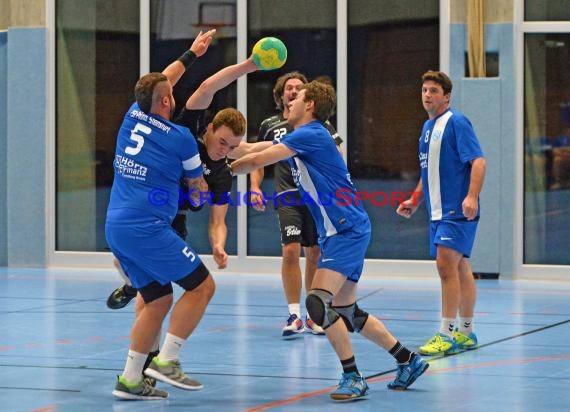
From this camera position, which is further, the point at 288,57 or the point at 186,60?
the point at 288,57

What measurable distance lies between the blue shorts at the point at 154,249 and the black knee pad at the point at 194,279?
3 centimetres

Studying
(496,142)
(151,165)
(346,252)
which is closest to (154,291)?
(151,165)

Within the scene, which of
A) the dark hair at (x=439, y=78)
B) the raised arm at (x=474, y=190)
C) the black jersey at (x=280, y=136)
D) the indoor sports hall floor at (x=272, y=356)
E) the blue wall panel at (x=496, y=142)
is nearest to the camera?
the indoor sports hall floor at (x=272, y=356)

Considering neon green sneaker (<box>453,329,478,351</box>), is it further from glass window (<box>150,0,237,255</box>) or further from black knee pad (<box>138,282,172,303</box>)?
glass window (<box>150,0,237,255</box>)

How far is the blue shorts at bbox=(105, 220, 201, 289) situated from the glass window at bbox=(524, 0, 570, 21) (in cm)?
790

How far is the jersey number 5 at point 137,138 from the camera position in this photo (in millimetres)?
6609

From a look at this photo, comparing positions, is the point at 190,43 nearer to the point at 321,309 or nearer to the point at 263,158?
the point at 263,158

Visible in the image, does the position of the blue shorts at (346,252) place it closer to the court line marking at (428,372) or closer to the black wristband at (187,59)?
the court line marking at (428,372)

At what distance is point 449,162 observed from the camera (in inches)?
336

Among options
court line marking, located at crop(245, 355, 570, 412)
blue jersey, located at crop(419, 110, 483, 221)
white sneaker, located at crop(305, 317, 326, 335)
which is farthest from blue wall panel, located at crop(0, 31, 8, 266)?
court line marking, located at crop(245, 355, 570, 412)

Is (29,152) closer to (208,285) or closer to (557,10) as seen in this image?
(557,10)

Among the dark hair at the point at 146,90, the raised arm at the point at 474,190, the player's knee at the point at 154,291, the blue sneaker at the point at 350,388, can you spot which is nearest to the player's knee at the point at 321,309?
the blue sneaker at the point at 350,388

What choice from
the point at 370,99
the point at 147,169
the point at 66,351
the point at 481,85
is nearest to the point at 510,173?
the point at 481,85

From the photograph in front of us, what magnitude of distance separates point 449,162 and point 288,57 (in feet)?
19.8
